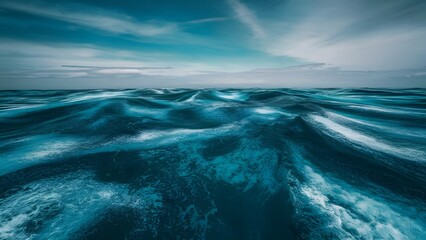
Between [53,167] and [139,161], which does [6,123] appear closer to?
[53,167]

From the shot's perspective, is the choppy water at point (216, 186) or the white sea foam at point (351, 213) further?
the choppy water at point (216, 186)

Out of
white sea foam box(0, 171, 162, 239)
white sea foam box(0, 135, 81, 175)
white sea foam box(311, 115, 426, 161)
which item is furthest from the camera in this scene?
white sea foam box(311, 115, 426, 161)

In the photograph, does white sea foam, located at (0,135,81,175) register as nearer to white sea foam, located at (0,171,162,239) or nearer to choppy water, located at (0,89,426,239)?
choppy water, located at (0,89,426,239)

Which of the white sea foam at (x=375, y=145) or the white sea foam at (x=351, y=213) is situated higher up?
the white sea foam at (x=375, y=145)

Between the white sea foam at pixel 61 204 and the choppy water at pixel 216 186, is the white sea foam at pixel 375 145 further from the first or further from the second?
the white sea foam at pixel 61 204

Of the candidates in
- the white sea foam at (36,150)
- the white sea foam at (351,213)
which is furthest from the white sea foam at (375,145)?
the white sea foam at (36,150)

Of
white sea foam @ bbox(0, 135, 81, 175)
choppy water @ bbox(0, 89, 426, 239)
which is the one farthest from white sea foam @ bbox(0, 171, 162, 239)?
white sea foam @ bbox(0, 135, 81, 175)

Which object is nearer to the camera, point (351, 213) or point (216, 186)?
point (351, 213)

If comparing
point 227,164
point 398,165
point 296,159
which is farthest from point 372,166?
point 227,164

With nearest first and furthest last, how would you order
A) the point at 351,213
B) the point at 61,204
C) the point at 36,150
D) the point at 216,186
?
the point at 351,213 < the point at 61,204 < the point at 216,186 < the point at 36,150

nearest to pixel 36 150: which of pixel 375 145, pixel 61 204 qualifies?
pixel 61 204

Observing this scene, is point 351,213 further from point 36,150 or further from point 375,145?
point 36,150
